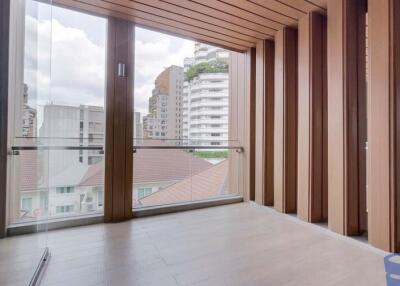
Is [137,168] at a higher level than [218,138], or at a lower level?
lower

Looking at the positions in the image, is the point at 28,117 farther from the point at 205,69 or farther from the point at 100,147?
the point at 205,69

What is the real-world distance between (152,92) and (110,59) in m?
Answer: 0.61

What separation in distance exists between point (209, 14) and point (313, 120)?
165cm

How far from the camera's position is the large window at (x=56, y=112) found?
7.47ft

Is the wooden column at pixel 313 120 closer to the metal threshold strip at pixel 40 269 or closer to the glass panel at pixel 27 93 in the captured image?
the metal threshold strip at pixel 40 269

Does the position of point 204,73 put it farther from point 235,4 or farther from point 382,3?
point 382,3

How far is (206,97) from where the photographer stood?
3.70 meters

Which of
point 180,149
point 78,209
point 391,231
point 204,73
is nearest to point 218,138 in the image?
point 180,149

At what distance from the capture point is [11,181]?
2400 mm

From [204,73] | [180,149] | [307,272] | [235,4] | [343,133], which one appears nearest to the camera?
[307,272]

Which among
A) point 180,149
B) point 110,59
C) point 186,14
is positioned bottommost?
point 180,149

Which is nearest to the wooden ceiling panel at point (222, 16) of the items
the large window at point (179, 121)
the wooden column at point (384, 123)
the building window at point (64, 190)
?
the large window at point (179, 121)

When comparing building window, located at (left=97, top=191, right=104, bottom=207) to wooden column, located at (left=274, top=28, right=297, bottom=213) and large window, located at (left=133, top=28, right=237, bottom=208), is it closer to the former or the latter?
large window, located at (left=133, top=28, right=237, bottom=208)

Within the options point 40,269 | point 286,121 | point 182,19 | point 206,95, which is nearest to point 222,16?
point 182,19
